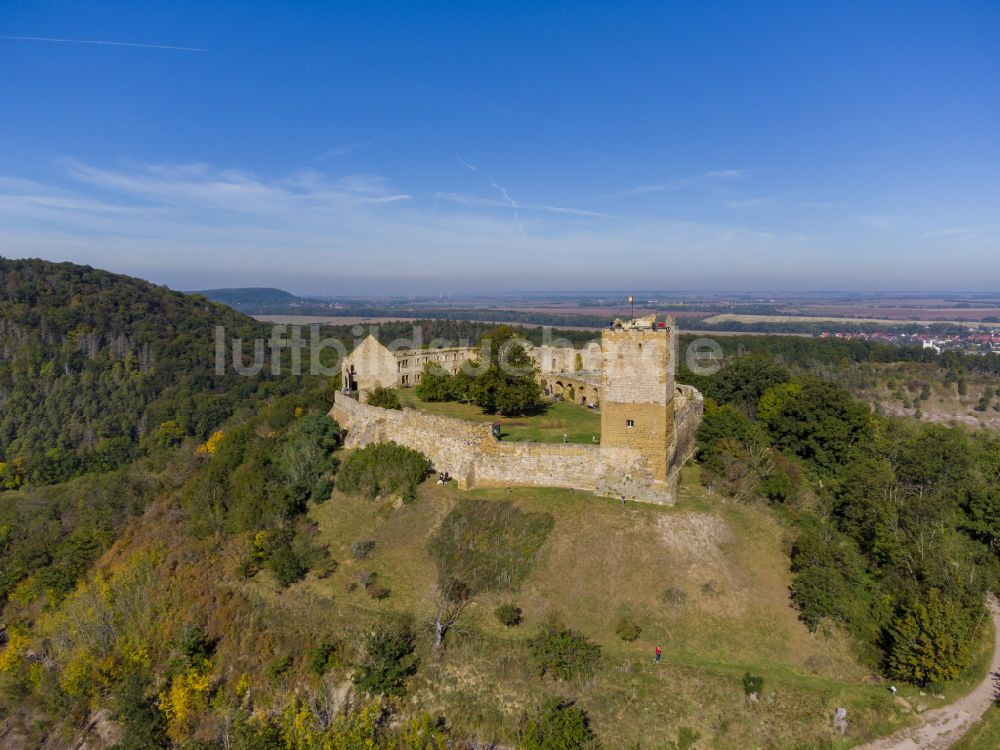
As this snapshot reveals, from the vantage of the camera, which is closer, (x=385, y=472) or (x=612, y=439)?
(x=612, y=439)

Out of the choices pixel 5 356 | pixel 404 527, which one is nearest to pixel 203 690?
pixel 404 527

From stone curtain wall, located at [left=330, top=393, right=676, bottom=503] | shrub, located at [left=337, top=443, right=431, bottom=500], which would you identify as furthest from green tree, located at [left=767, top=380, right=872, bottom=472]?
shrub, located at [left=337, top=443, right=431, bottom=500]

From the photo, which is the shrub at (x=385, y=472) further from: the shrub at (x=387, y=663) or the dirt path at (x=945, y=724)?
the dirt path at (x=945, y=724)

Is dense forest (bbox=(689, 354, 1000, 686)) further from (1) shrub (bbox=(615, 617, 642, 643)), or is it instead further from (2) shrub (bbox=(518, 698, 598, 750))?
(2) shrub (bbox=(518, 698, 598, 750))

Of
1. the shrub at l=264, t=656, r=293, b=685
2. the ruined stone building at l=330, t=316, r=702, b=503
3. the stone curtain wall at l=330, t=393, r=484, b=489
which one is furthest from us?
the stone curtain wall at l=330, t=393, r=484, b=489

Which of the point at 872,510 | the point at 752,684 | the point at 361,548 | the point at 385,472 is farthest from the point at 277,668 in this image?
the point at 872,510

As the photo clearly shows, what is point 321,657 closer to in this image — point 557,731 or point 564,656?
point 564,656

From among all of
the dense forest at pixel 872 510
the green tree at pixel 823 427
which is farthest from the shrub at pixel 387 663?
the green tree at pixel 823 427
